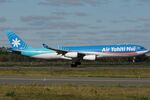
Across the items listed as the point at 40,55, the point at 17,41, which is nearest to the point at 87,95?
the point at 40,55

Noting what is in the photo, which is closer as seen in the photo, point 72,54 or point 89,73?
point 89,73

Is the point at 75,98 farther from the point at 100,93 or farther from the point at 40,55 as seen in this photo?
the point at 40,55

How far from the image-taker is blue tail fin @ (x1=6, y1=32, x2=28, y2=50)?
84.9 m

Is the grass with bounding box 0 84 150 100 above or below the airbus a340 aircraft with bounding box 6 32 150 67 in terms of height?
below

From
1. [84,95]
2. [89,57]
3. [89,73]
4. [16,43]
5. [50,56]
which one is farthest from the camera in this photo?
[16,43]

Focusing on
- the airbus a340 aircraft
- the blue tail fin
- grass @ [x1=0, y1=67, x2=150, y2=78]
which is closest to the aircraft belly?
the airbus a340 aircraft

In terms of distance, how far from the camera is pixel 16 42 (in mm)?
85562

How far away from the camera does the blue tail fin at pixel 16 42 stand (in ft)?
278

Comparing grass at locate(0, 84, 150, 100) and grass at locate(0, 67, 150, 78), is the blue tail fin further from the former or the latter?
grass at locate(0, 84, 150, 100)

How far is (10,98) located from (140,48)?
56347mm

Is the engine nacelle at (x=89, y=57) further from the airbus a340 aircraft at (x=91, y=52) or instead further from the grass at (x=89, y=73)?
the grass at (x=89, y=73)

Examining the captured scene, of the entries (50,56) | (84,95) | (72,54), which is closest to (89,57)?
(72,54)

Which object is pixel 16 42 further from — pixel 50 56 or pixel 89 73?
pixel 89 73

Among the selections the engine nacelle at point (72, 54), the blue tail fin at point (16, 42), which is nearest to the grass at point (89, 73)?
the engine nacelle at point (72, 54)
